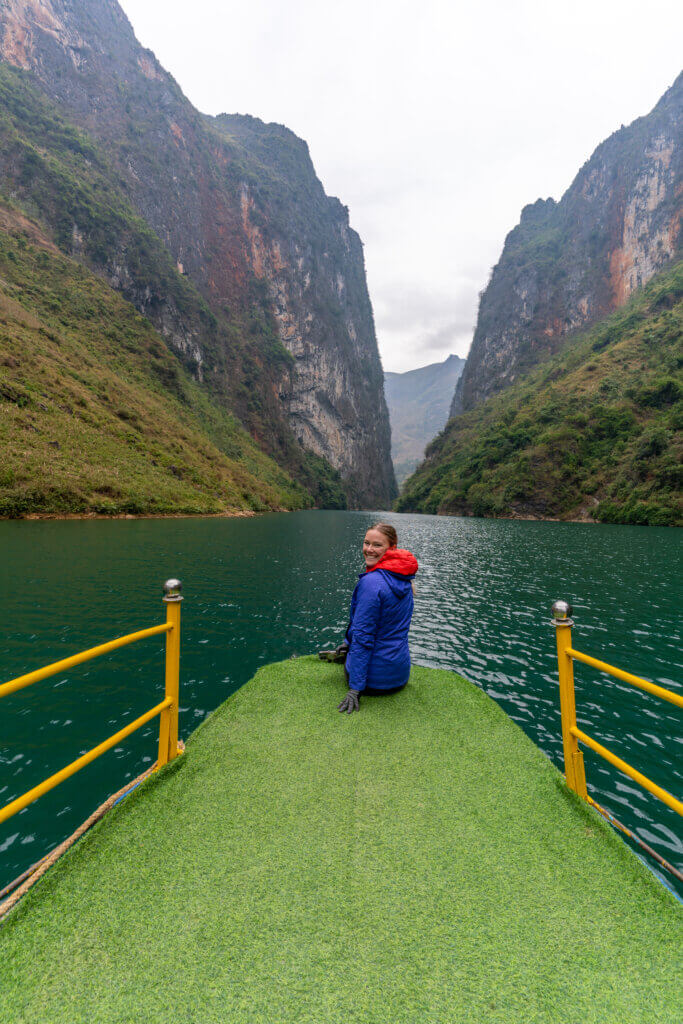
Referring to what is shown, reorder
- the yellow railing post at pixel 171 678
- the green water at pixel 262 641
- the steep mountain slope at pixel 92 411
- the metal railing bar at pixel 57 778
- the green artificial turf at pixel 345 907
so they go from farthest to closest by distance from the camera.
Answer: the steep mountain slope at pixel 92 411 < the green water at pixel 262 641 < the yellow railing post at pixel 171 678 < the metal railing bar at pixel 57 778 < the green artificial turf at pixel 345 907

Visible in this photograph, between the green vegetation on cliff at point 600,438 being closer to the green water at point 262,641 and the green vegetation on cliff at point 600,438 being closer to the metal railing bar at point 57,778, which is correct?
the green water at point 262,641

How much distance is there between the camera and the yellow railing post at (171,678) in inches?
133

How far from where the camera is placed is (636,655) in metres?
8.43

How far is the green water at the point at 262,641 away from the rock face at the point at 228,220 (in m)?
76.6

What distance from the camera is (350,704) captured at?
178 inches

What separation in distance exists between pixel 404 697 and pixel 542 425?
76900mm

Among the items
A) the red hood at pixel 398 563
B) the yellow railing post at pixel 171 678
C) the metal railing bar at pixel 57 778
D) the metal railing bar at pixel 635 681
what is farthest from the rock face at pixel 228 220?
the metal railing bar at pixel 635 681

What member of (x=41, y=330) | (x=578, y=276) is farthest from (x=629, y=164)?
(x=41, y=330)

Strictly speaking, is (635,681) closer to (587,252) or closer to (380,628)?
(380,628)

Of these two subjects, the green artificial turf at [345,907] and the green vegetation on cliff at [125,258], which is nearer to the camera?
the green artificial turf at [345,907]

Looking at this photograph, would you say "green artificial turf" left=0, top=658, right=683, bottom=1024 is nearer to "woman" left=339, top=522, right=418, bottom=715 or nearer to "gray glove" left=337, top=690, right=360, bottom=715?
"gray glove" left=337, top=690, right=360, bottom=715

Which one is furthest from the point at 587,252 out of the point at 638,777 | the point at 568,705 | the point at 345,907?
the point at 345,907

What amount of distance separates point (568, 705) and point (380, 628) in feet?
6.64

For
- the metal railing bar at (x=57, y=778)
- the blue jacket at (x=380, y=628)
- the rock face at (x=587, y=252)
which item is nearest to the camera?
the metal railing bar at (x=57, y=778)
